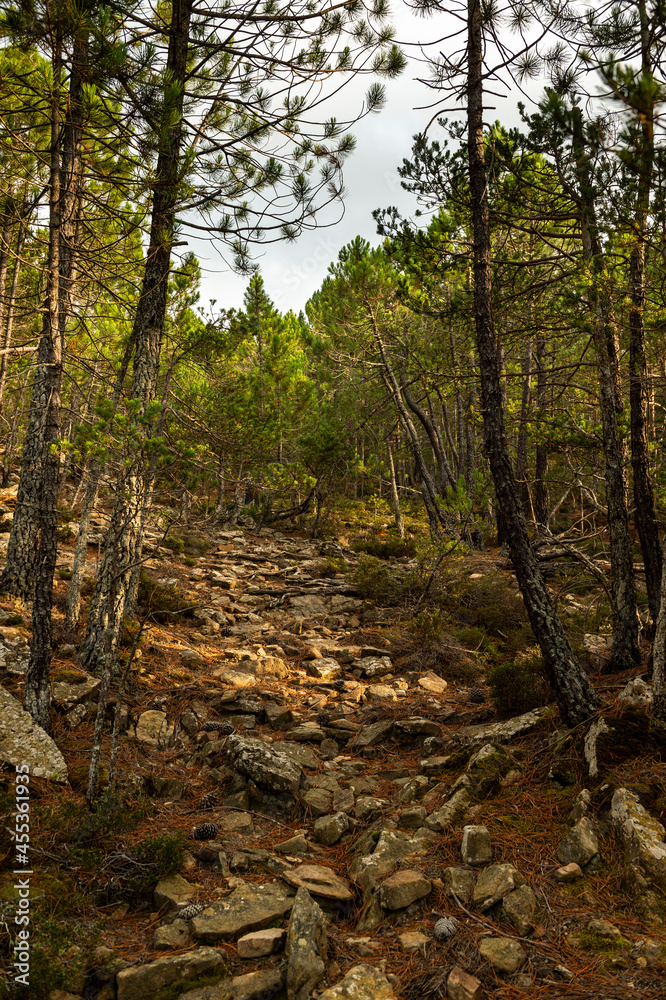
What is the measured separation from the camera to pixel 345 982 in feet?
8.50

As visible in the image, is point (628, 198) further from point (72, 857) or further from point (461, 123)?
point (72, 857)

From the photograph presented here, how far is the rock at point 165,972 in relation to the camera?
260 centimetres

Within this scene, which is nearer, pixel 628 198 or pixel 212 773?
pixel 628 198

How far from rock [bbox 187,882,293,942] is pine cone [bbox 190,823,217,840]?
0.61 meters

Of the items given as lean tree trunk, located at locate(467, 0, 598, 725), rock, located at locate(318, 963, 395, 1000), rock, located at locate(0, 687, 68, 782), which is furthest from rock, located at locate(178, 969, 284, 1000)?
lean tree trunk, located at locate(467, 0, 598, 725)

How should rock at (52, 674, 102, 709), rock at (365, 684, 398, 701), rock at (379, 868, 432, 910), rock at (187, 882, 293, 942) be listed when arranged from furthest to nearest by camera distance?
rock at (365, 684, 398, 701), rock at (52, 674, 102, 709), rock at (379, 868, 432, 910), rock at (187, 882, 293, 942)

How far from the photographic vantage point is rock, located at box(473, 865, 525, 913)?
3.03 m

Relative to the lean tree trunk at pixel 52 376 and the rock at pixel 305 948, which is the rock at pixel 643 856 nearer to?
the rock at pixel 305 948

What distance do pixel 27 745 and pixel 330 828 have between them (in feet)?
7.96

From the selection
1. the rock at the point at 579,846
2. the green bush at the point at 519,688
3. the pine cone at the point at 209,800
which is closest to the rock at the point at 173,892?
the pine cone at the point at 209,800

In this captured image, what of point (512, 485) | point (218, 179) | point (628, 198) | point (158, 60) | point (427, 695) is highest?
point (158, 60)

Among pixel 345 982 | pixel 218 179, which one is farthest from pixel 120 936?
pixel 218 179

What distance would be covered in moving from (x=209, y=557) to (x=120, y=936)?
1021cm

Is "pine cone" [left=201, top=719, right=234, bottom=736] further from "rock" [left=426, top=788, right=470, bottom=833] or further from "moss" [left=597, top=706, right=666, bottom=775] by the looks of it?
"moss" [left=597, top=706, right=666, bottom=775]
